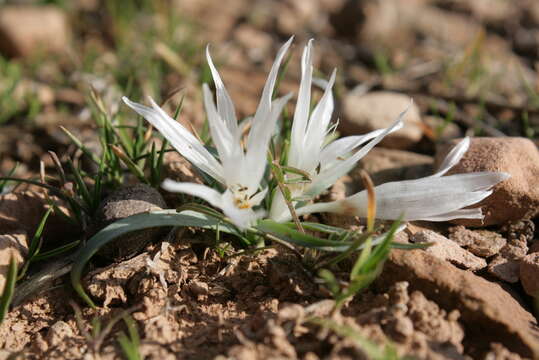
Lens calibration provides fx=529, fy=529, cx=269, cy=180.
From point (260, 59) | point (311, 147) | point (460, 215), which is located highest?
point (311, 147)

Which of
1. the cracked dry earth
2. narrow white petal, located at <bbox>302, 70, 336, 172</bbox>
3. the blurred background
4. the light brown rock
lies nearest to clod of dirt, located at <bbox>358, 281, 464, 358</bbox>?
the cracked dry earth

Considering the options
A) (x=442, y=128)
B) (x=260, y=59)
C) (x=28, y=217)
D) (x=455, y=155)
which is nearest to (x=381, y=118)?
(x=442, y=128)

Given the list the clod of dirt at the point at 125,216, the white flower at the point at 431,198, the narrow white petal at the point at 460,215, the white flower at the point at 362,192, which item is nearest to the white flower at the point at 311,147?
the white flower at the point at 362,192

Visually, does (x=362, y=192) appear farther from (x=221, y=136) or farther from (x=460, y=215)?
(x=221, y=136)

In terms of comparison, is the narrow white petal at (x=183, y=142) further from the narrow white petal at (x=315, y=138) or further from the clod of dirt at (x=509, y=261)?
the clod of dirt at (x=509, y=261)

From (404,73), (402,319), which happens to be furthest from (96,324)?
(404,73)

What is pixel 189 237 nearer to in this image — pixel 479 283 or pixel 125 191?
pixel 125 191
